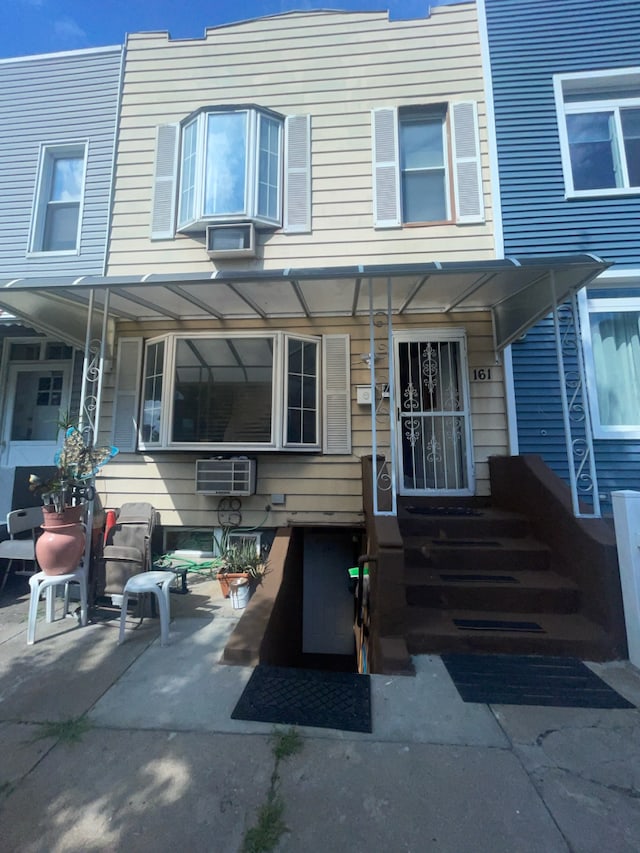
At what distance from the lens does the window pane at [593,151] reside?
4801 millimetres

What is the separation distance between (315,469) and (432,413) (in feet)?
5.10


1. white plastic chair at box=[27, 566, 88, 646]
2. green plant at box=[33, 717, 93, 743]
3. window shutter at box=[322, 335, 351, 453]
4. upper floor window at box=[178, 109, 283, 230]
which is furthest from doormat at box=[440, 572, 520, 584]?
upper floor window at box=[178, 109, 283, 230]

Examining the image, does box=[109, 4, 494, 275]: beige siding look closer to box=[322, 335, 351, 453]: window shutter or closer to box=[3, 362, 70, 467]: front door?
box=[322, 335, 351, 453]: window shutter

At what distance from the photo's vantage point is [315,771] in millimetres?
1787

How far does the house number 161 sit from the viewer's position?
180 inches

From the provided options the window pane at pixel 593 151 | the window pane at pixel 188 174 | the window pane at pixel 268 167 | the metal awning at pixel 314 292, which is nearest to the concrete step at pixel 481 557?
the metal awning at pixel 314 292

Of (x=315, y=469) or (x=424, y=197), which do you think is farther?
(x=424, y=197)

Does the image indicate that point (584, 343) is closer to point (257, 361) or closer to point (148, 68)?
point (257, 361)

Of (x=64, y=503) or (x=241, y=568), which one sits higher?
(x=64, y=503)

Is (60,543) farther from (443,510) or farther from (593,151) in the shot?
(593,151)

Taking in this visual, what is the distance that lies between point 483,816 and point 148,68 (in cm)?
828

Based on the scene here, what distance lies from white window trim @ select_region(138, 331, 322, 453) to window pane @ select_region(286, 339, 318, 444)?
51mm

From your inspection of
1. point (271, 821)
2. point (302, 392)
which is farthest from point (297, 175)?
point (271, 821)

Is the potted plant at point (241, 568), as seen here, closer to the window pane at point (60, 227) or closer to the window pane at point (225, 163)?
the window pane at point (225, 163)
